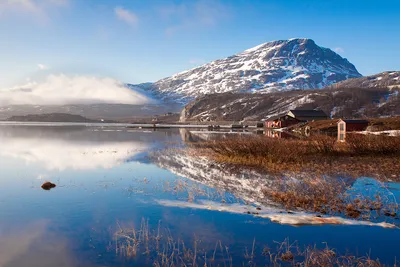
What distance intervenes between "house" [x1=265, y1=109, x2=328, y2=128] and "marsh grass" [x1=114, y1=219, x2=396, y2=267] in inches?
4744

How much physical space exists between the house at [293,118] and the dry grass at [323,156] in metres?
95.7

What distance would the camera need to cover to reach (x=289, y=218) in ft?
→ 43.2

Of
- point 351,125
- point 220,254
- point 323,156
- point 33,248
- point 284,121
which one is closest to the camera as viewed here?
point 220,254

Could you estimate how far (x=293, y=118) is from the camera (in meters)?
133

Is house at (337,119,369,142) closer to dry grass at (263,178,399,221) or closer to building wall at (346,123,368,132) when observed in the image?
building wall at (346,123,368,132)

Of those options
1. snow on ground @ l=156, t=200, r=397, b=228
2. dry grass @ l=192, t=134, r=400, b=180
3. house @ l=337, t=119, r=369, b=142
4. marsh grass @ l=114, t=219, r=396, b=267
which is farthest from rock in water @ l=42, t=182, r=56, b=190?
house @ l=337, t=119, r=369, b=142

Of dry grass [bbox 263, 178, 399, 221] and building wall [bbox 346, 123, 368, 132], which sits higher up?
building wall [bbox 346, 123, 368, 132]

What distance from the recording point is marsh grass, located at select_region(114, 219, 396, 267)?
945 centimetres

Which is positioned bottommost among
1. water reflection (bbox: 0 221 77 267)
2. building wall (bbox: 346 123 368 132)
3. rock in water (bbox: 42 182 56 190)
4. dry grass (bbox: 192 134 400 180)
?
water reflection (bbox: 0 221 77 267)

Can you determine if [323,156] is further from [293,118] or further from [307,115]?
[307,115]

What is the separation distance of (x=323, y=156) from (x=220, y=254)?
23.8 metres

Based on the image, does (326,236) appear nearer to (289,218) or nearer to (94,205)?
(289,218)

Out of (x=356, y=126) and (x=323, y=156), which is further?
(x=356, y=126)

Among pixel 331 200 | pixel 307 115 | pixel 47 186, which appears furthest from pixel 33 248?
pixel 307 115
